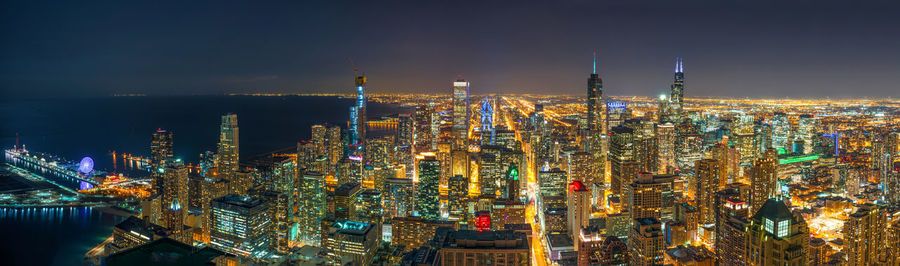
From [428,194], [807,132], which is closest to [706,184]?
[428,194]

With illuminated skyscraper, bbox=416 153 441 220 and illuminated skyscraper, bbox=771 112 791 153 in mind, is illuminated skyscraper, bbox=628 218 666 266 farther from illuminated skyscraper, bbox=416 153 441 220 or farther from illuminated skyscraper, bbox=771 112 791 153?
illuminated skyscraper, bbox=771 112 791 153

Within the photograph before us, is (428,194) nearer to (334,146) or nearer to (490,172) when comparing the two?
(490,172)

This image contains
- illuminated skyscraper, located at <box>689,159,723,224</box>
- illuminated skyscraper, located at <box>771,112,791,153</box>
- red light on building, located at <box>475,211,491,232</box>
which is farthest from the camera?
illuminated skyscraper, located at <box>771,112,791,153</box>

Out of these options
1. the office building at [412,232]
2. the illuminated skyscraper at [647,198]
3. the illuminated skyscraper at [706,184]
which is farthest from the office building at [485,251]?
the illuminated skyscraper at [706,184]

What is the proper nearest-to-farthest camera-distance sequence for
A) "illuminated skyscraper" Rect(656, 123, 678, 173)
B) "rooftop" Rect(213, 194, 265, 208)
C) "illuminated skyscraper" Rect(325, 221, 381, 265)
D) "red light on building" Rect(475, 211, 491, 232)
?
"illuminated skyscraper" Rect(325, 221, 381, 265), "rooftop" Rect(213, 194, 265, 208), "red light on building" Rect(475, 211, 491, 232), "illuminated skyscraper" Rect(656, 123, 678, 173)

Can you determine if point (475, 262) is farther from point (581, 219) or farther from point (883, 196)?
point (883, 196)

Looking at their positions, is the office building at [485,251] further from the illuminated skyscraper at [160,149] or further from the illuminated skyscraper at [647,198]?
the illuminated skyscraper at [160,149]

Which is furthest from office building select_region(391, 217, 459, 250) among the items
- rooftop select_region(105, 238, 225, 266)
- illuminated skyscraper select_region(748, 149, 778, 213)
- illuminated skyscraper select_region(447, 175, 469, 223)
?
rooftop select_region(105, 238, 225, 266)
